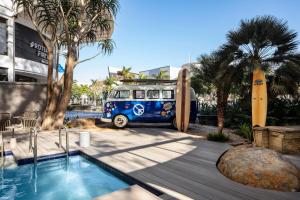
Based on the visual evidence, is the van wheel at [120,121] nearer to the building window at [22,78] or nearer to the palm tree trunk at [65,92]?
the palm tree trunk at [65,92]

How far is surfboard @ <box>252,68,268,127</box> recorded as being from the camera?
794 centimetres

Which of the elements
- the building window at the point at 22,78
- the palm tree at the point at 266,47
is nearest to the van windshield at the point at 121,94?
the palm tree at the point at 266,47

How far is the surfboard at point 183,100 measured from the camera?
1048cm

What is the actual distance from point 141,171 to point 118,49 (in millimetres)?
9125

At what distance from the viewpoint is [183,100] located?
10.5 meters

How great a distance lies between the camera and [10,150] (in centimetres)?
671

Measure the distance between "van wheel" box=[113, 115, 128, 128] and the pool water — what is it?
5.29 metres

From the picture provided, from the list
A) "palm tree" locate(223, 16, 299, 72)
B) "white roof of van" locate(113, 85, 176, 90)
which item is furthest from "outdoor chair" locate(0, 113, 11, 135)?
"palm tree" locate(223, 16, 299, 72)

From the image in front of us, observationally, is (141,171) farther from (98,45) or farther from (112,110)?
(98,45)

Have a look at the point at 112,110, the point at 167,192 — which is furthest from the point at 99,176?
the point at 112,110

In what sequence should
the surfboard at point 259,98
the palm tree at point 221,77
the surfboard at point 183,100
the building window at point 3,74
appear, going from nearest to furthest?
the surfboard at point 259,98
the palm tree at point 221,77
the surfboard at point 183,100
the building window at point 3,74

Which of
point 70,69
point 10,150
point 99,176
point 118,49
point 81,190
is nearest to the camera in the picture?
point 81,190

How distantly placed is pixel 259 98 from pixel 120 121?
6.68 m

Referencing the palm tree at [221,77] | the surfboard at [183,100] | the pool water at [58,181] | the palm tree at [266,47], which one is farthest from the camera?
the surfboard at [183,100]
